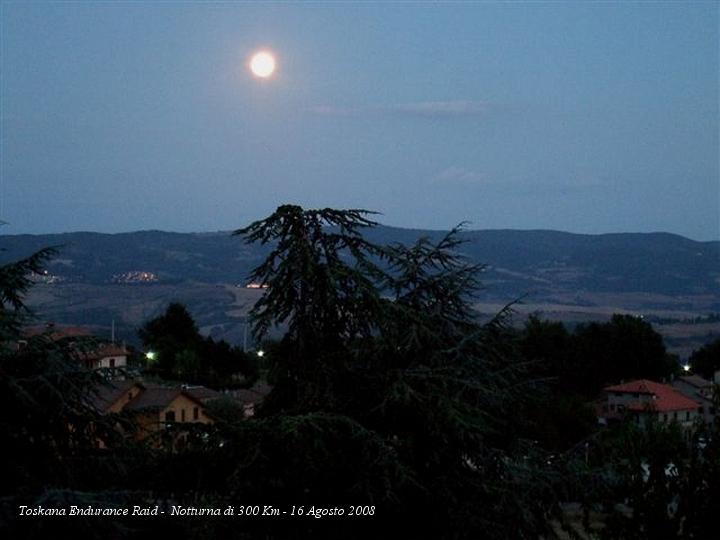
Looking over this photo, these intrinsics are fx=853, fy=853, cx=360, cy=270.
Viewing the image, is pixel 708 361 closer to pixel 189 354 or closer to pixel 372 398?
pixel 189 354

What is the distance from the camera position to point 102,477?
7.86 metres

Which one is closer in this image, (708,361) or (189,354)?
(189,354)

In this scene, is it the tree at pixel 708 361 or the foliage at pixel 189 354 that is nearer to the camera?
the foliage at pixel 189 354

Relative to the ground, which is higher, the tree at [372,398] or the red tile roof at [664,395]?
the tree at [372,398]

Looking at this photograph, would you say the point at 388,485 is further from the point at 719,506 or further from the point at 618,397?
the point at 618,397

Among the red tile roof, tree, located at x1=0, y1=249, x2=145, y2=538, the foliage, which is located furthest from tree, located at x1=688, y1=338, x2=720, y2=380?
tree, located at x1=0, y1=249, x2=145, y2=538

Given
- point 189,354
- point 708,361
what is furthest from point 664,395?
point 189,354

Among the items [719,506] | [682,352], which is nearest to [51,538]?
[719,506]

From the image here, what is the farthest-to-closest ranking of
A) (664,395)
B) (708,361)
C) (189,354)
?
1. (708,361)
2. (189,354)
3. (664,395)

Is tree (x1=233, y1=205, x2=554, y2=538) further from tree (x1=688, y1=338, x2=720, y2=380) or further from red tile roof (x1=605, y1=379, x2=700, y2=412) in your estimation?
tree (x1=688, y1=338, x2=720, y2=380)

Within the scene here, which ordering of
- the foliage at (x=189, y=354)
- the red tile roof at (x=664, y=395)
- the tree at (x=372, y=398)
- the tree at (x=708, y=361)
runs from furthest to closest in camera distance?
the tree at (x=708, y=361) < the foliage at (x=189, y=354) < the red tile roof at (x=664, y=395) < the tree at (x=372, y=398)

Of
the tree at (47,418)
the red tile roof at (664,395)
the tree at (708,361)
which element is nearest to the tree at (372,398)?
the tree at (47,418)

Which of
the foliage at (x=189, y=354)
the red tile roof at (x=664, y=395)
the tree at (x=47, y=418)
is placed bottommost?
the red tile roof at (x=664, y=395)

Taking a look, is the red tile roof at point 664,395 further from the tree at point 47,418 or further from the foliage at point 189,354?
the tree at point 47,418
